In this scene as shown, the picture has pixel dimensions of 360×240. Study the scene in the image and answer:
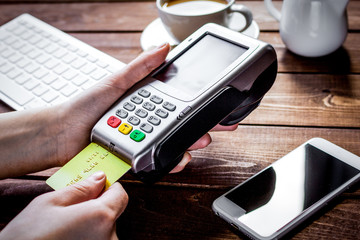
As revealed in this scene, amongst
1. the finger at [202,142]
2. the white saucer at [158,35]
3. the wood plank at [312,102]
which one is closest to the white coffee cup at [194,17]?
the white saucer at [158,35]

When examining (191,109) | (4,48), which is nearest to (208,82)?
(191,109)

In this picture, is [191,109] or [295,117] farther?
[295,117]

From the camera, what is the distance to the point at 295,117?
2.01 feet

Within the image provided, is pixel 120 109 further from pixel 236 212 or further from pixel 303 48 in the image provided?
pixel 303 48

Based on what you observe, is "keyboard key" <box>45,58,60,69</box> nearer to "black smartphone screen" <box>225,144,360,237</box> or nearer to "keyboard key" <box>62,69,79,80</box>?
"keyboard key" <box>62,69,79,80</box>

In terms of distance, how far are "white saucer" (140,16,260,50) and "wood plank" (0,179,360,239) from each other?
336 mm

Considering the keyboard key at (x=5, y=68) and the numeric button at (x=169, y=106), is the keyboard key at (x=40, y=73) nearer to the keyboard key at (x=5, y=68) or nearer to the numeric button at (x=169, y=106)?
the keyboard key at (x=5, y=68)

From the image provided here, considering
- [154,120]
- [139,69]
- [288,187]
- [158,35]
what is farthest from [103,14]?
[288,187]

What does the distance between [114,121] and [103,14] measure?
18.4 inches

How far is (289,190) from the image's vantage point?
0.49 metres

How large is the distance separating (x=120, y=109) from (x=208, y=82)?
0.12 m

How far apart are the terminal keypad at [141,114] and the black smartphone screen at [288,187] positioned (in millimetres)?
128

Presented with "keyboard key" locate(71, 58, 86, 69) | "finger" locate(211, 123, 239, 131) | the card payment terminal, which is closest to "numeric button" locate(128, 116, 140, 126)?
the card payment terminal

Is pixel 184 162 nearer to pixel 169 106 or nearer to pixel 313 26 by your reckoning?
pixel 169 106
